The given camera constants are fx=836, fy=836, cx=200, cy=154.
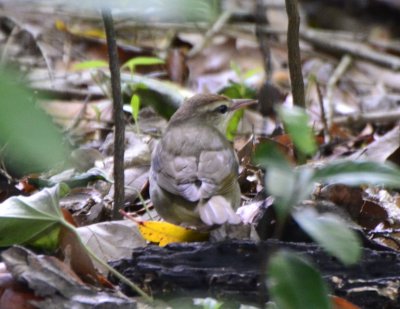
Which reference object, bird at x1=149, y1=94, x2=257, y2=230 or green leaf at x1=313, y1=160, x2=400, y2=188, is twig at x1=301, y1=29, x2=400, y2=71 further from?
green leaf at x1=313, y1=160, x2=400, y2=188

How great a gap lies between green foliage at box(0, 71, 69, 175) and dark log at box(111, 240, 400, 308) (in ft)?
6.58

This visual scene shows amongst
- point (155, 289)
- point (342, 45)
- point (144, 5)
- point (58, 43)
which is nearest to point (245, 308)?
point (155, 289)

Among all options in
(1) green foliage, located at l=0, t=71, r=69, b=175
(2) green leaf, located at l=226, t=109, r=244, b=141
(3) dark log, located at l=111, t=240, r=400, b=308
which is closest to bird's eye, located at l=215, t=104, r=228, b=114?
(2) green leaf, located at l=226, t=109, r=244, b=141

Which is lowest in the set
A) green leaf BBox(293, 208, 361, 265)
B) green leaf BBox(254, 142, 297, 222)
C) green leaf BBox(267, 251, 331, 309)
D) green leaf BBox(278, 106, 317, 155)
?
green leaf BBox(267, 251, 331, 309)

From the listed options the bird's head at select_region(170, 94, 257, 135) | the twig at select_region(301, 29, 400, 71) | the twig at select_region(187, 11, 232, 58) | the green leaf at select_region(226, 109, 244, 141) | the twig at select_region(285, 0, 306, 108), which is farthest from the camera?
the twig at select_region(301, 29, 400, 71)

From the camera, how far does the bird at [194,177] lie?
3.50 metres

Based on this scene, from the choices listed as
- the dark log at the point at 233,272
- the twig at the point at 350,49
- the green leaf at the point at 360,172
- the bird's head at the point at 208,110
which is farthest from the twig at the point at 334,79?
the green leaf at the point at 360,172

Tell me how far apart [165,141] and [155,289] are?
1452 millimetres

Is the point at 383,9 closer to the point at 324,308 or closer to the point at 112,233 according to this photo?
the point at 112,233

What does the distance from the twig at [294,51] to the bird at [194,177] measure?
455 mm

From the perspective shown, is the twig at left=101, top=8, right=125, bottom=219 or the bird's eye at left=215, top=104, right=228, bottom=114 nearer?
the twig at left=101, top=8, right=125, bottom=219

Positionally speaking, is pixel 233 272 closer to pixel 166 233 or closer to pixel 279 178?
pixel 166 233

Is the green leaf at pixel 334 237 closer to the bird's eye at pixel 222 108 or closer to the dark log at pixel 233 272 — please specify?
the dark log at pixel 233 272

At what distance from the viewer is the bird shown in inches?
138
